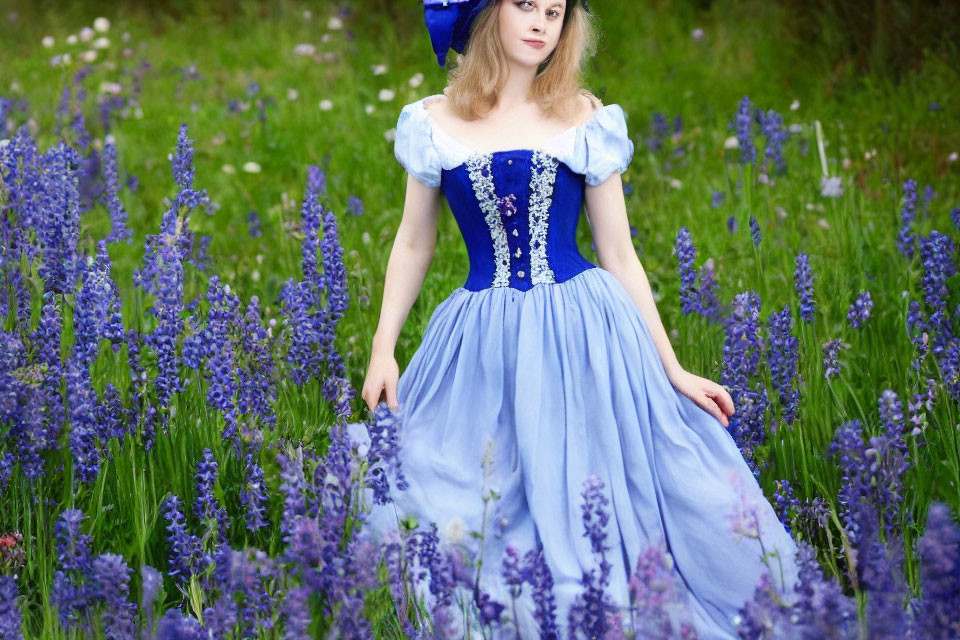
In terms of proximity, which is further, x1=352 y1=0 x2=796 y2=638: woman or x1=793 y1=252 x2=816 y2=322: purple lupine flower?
x1=793 y1=252 x2=816 y2=322: purple lupine flower

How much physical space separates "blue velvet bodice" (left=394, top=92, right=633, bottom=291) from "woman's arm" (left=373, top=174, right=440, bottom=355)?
0.15 feet

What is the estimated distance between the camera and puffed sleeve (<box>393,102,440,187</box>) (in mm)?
2609

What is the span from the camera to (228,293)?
2.60 m

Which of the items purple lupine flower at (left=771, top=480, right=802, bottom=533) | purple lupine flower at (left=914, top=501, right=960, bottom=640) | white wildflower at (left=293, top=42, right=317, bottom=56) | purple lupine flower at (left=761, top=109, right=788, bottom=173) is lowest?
purple lupine flower at (left=914, top=501, right=960, bottom=640)

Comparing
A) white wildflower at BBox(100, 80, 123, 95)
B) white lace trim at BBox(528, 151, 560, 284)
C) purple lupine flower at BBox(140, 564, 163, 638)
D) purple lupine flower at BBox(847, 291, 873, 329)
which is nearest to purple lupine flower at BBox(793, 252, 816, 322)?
purple lupine flower at BBox(847, 291, 873, 329)

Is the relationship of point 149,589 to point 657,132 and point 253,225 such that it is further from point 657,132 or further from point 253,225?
point 657,132

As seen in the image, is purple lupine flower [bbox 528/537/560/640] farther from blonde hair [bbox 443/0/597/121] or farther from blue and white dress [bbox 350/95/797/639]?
blonde hair [bbox 443/0/597/121]

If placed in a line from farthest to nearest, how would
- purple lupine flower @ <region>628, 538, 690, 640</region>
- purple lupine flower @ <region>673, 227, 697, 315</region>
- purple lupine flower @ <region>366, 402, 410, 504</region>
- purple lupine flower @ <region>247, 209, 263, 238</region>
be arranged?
purple lupine flower @ <region>247, 209, 263, 238</region>, purple lupine flower @ <region>673, 227, 697, 315</region>, purple lupine flower @ <region>366, 402, 410, 504</region>, purple lupine flower @ <region>628, 538, 690, 640</region>

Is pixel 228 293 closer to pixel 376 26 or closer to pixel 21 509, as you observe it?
pixel 21 509

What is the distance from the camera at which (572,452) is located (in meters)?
2.37

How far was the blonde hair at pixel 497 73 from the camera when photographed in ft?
8.61

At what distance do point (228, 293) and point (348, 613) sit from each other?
3.45 ft

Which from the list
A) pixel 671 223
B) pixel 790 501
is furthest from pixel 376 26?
pixel 790 501

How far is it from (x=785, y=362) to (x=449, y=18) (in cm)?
113
